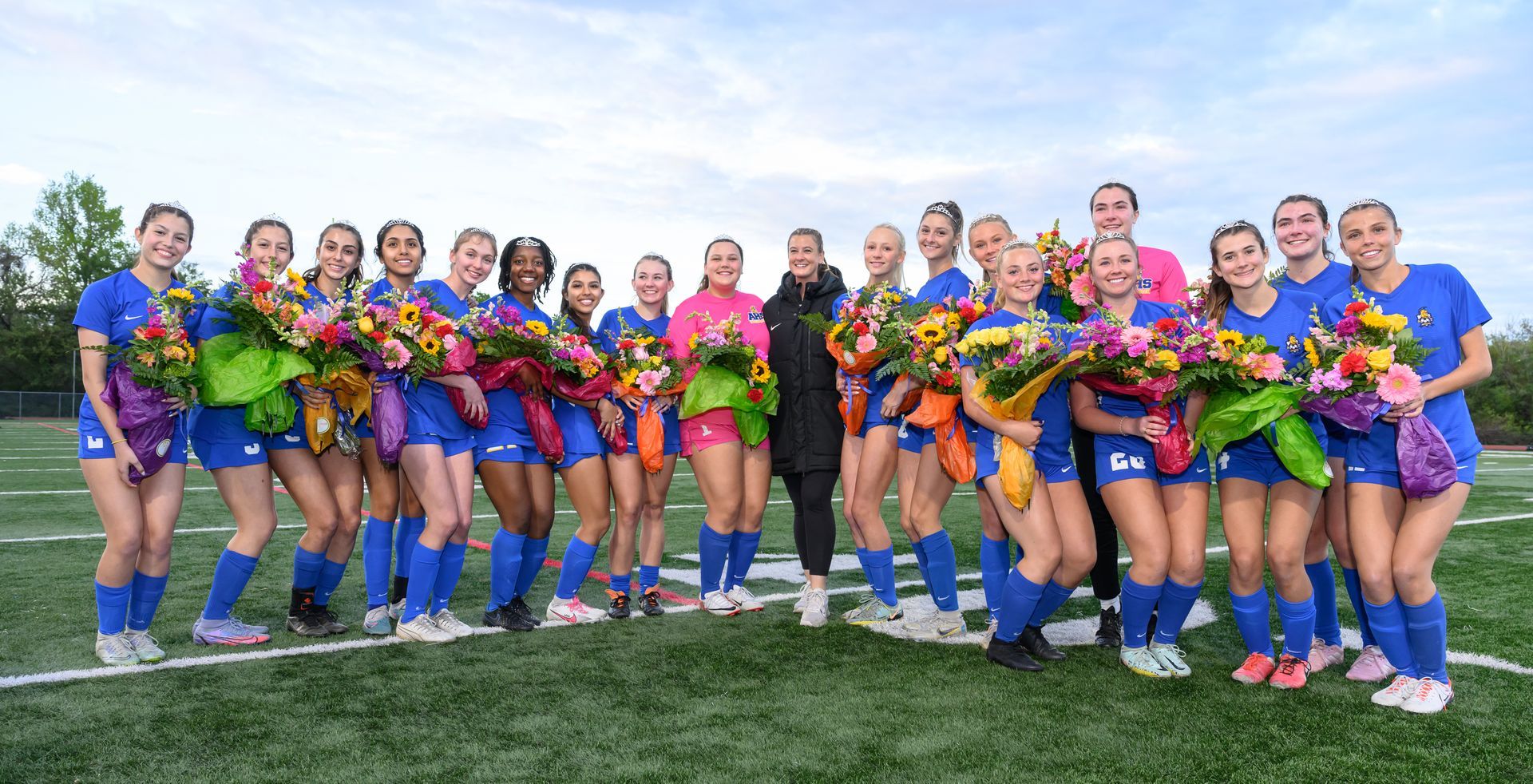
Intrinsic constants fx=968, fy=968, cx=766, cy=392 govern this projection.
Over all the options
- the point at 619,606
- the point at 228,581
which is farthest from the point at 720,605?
the point at 228,581

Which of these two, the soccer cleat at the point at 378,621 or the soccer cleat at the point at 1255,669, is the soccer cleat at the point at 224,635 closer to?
the soccer cleat at the point at 378,621

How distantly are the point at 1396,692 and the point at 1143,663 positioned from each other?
3.13 feet

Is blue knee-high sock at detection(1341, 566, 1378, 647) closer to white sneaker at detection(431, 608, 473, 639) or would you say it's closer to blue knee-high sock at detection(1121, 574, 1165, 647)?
blue knee-high sock at detection(1121, 574, 1165, 647)

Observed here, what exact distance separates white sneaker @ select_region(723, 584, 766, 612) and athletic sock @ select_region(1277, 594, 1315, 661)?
9.23ft

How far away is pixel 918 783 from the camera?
10.0ft

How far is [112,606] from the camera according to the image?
177 inches

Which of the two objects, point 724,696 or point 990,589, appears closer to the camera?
point 724,696

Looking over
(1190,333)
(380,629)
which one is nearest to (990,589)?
(1190,333)

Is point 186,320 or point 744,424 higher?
point 186,320

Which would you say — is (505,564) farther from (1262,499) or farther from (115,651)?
(1262,499)

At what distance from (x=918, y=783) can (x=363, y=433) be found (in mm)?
3599

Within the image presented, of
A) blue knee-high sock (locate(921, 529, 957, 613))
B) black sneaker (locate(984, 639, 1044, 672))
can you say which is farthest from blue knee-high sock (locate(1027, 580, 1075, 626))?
blue knee-high sock (locate(921, 529, 957, 613))

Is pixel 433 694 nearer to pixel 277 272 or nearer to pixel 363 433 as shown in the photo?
pixel 363 433

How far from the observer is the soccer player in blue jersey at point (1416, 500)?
3.82m
